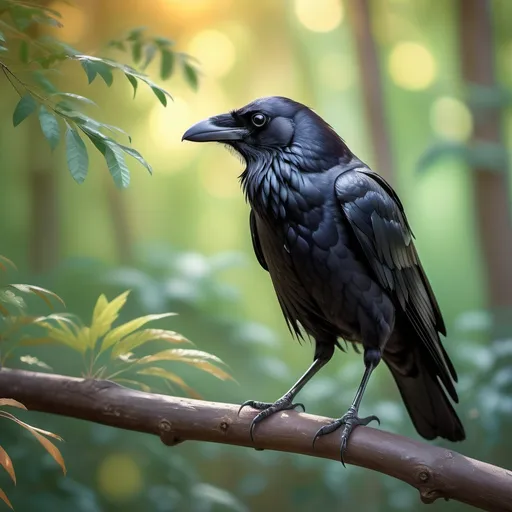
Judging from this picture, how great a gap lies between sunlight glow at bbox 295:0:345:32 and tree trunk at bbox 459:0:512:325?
60 centimetres

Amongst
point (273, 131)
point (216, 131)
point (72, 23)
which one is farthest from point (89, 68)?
point (72, 23)

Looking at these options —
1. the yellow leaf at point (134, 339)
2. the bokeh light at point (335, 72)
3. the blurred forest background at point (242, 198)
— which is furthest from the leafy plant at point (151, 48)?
the bokeh light at point (335, 72)

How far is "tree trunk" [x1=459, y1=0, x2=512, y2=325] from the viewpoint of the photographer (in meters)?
3.35

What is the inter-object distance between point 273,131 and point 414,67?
173 cm

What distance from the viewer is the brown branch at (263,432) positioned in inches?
57.9

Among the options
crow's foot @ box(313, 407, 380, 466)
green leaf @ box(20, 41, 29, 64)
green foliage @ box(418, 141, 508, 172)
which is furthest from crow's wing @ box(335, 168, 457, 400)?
green foliage @ box(418, 141, 508, 172)

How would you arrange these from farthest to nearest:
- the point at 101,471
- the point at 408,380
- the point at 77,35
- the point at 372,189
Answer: the point at 77,35 → the point at 101,471 → the point at 408,380 → the point at 372,189

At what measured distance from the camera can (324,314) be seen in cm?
194

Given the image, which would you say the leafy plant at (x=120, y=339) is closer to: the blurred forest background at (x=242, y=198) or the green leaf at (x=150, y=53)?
the green leaf at (x=150, y=53)

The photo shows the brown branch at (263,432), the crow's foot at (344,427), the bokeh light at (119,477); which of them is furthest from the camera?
the bokeh light at (119,477)

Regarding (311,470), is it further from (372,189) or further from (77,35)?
(77,35)

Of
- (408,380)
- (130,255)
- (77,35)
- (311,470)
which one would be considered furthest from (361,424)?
(77,35)

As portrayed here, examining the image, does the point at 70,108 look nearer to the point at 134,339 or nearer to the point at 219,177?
the point at 134,339

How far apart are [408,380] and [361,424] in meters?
0.51
